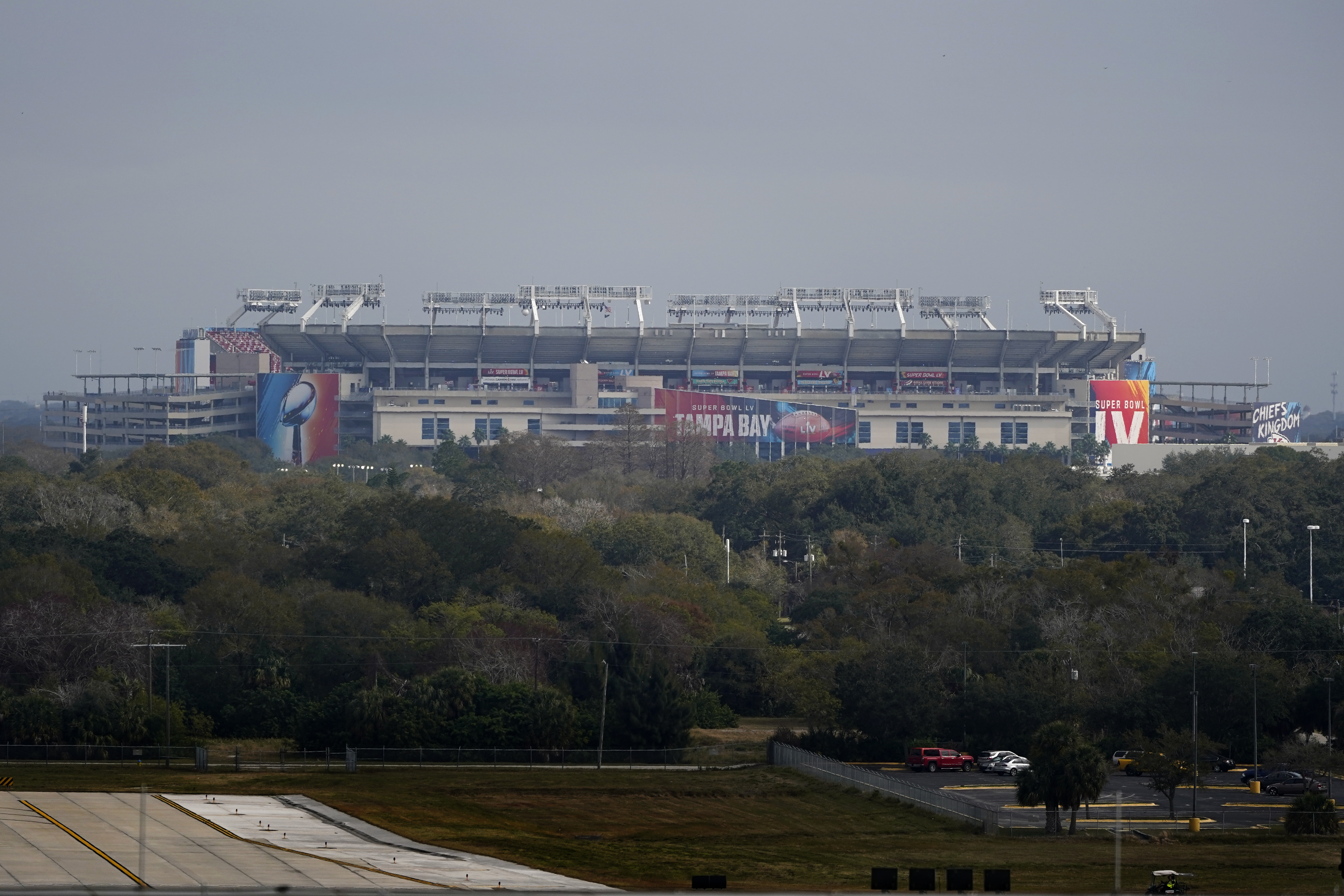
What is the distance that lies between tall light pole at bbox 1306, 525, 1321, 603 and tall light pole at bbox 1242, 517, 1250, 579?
404 centimetres

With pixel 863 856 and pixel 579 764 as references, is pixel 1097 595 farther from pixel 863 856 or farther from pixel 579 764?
pixel 863 856

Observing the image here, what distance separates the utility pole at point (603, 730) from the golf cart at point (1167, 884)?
100ft

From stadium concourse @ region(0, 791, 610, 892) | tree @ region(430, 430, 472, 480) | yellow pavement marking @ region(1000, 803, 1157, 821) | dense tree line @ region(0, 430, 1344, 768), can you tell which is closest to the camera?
stadium concourse @ region(0, 791, 610, 892)

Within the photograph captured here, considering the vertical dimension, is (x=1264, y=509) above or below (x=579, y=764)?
above

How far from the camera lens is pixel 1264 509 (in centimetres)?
13088

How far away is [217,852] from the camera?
154 feet

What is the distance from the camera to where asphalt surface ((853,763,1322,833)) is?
58.0 metres

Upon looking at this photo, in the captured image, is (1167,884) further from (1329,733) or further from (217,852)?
(1329,733)

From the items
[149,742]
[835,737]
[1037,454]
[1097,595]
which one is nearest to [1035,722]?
[835,737]

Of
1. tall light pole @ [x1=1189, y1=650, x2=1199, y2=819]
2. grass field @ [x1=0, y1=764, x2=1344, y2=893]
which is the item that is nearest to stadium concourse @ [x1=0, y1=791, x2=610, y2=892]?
grass field @ [x1=0, y1=764, x2=1344, y2=893]

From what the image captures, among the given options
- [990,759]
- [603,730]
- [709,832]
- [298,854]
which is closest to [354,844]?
[298,854]

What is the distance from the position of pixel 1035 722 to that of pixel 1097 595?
56.2ft

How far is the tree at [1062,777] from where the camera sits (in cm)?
5638

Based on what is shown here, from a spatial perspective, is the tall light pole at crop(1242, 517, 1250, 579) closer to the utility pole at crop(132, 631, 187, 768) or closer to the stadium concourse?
the utility pole at crop(132, 631, 187, 768)
